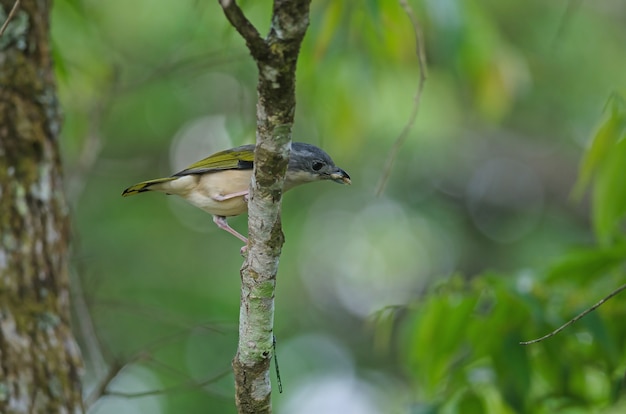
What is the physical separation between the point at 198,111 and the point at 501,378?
7417 millimetres

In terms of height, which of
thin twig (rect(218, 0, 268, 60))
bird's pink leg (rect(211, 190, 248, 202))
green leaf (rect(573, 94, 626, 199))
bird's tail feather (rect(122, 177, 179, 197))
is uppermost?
thin twig (rect(218, 0, 268, 60))

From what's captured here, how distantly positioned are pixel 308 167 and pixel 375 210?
9.51 metres

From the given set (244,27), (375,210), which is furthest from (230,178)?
(375,210)

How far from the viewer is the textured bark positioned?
209 centimetres

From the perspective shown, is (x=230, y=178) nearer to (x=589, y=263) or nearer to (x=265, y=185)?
(x=265, y=185)

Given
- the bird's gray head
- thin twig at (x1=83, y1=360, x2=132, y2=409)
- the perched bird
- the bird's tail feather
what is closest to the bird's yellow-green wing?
the perched bird

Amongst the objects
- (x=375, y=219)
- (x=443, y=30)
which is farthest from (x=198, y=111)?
(x=443, y=30)

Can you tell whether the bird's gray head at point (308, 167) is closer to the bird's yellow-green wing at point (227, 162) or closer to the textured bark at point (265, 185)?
the bird's yellow-green wing at point (227, 162)

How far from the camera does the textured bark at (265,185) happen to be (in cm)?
209

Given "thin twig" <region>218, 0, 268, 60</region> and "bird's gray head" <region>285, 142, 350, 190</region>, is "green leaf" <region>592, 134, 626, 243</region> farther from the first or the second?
"thin twig" <region>218, 0, 268, 60</region>

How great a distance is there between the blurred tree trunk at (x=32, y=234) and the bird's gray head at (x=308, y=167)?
116 centimetres

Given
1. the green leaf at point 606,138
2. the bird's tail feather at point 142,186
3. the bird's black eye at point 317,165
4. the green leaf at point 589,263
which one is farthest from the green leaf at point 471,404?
the bird's tail feather at point 142,186

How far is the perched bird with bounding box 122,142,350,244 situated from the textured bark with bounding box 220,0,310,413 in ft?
1.96

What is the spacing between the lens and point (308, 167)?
3.29 metres
